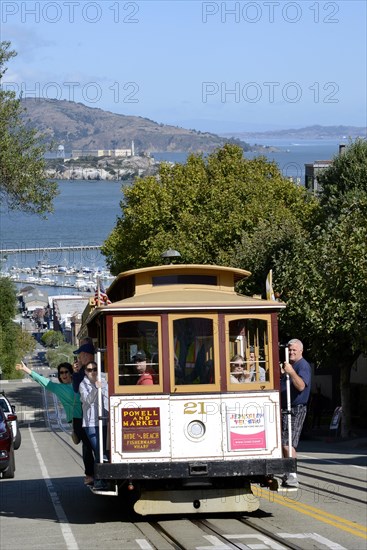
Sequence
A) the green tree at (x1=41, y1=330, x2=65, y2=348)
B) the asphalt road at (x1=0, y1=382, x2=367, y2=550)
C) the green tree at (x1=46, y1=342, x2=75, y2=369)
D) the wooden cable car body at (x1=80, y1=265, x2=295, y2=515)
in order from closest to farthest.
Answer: the asphalt road at (x1=0, y1=382, x2=367, y2=550) < the wooden cable car body at (x1=80, y1=265, x2=295, y2=515) < the green tree at (x1=46, y1=342, x2=75, y2=369) < the green tree at (x1=41, y1=330, x2=65, y2=348)

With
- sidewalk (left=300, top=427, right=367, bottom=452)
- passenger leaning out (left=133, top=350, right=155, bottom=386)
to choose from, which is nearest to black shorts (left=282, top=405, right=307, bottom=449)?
passenger leaning out (left=133, top=350, right=155, bottom=386)

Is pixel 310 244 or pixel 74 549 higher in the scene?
pixel 310 244

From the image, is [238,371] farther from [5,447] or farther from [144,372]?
[5,447]

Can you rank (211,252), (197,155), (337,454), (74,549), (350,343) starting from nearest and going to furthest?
(74,549), (337,454), (350,343), (211,252), (197,155)

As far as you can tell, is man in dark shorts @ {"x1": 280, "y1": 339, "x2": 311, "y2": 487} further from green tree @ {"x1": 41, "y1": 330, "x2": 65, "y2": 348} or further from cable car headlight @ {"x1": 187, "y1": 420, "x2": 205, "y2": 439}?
green tree @ {"x1": 41, "y1": 330, "x2": 65, "y2": 348}

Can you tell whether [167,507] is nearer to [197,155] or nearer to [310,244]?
[310,244]

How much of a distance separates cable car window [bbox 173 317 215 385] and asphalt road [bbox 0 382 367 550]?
66.6 inches

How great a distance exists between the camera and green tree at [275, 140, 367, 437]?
3366 centimetres

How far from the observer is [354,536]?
1229cm

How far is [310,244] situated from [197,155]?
21.3 meters

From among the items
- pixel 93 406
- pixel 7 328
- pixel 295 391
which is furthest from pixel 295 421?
pixel 7 328

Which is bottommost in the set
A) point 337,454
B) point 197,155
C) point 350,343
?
point 337,454

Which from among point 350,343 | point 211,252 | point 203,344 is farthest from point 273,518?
point 211,252

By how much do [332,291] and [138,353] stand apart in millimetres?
21783
